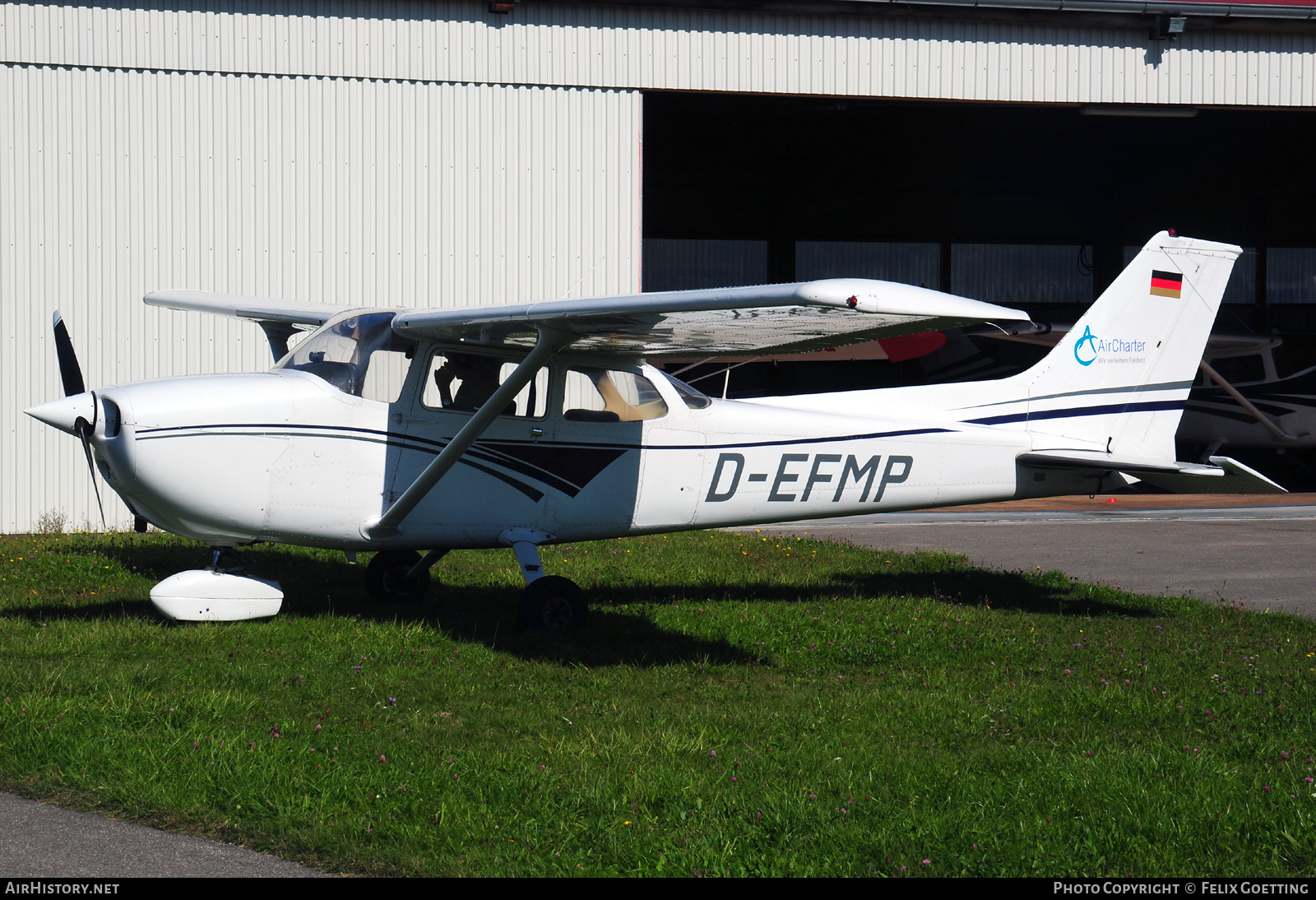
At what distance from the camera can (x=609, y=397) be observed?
7262 millimetres

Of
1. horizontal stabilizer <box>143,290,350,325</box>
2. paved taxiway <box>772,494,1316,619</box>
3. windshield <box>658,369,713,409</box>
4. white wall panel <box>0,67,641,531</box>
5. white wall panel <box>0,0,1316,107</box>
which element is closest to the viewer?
windshield <box>658,369,713,409</box>

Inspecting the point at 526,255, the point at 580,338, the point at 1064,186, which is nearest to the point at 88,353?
the point at 526,255

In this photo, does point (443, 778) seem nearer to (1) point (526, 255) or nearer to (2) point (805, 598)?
(2) point (805, 598)

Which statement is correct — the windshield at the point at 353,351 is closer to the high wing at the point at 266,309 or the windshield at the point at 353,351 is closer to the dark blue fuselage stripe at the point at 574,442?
the dark blue fuselage stripe at the point at 574,442

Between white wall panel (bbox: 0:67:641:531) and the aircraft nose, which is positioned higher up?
white wall panel (bbox: 0:67:641:531)

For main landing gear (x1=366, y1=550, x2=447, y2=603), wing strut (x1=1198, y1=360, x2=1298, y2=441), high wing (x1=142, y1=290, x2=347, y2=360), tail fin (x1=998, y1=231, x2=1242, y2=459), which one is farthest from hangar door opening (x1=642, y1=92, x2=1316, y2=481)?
main landing gear (x1=366, y1=550, x2=447, y2=603)

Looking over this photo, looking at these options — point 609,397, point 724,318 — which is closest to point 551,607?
point 609,397

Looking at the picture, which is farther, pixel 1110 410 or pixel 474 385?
pixel 1110 410

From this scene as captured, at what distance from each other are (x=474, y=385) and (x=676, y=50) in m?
6.64

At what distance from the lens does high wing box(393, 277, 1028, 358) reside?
4.50 meters

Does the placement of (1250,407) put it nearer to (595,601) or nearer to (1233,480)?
(1233,480)

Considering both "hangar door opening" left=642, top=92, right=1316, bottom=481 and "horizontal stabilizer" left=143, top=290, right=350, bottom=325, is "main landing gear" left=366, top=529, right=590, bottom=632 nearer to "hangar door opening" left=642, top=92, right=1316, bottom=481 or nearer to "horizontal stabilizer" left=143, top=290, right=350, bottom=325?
"horizontal stabilizer" left=143, top=290, right=350, bottom=325

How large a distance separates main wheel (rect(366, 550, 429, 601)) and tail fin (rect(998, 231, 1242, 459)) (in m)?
4.50

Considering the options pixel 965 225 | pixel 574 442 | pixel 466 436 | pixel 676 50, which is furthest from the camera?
pixel 965 225
